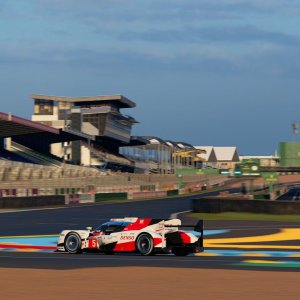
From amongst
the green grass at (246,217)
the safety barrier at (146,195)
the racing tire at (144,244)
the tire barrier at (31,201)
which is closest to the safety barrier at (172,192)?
the safety barrier at (146,195)

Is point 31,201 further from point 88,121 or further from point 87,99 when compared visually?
point 87,99

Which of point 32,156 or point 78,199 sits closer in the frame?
point 78,199

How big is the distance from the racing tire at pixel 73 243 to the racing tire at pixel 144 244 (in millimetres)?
1706

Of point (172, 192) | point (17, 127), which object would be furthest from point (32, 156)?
point (172, 192)

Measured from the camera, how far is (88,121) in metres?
123

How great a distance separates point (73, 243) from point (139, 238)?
194cm

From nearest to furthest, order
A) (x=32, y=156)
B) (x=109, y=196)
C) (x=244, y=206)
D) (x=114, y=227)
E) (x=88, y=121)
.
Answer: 1. (x=114, y=227)
2. (x=244, y=206)
3. (x=109, y=196)
4. (x=32, y=156)
5. (x=88, y=121)

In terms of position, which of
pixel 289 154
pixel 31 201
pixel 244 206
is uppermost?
pixel 289 154

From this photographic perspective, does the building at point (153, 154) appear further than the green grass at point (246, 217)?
Yes

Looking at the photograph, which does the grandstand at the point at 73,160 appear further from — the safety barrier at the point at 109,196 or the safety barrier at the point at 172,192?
the safety barrier at the point at 109,196

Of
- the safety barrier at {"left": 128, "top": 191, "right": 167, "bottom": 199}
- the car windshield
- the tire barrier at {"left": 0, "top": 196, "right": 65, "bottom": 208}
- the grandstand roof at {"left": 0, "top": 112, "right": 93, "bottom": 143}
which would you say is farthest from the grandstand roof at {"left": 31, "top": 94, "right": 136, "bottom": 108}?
the car windshield

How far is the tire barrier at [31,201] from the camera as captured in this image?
55500 millimetres

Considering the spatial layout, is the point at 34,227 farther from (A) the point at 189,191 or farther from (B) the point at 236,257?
(A) the point at 189,191

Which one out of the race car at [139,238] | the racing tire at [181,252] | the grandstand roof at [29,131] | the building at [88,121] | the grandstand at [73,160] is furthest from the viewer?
the building at [88,121]
